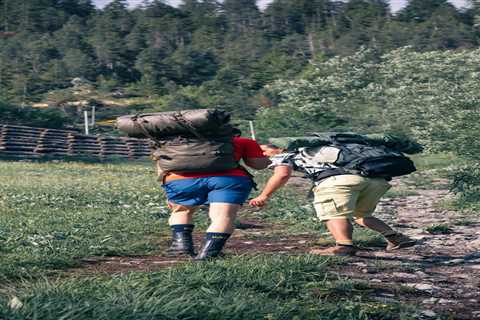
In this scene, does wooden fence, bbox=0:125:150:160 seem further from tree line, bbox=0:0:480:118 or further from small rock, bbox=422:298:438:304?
small rock, bbox=422:298:438:304

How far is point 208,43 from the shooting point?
61375 millimetres

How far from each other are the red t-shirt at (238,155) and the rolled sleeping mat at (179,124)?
0.20 meters

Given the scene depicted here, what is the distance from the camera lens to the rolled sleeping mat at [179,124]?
25.1 feet

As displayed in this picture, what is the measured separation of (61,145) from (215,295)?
28.0 metres

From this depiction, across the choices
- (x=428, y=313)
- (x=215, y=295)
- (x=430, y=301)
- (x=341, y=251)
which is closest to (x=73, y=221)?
(x=341, y=251)

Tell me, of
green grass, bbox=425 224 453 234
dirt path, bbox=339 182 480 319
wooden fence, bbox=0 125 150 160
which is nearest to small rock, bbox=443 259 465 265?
dirt path, bbox=339 182 480 319

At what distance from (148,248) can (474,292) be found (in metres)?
3.10

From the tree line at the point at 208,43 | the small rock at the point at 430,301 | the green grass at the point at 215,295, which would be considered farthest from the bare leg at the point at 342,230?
the tree line at the point at 208,43

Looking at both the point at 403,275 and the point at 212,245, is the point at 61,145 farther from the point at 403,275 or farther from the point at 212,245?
the point at 403,275

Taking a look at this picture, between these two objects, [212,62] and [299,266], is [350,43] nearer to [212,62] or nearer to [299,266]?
[212,62]

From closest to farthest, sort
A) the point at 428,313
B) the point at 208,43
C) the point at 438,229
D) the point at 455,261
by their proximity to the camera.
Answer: the point at 428,313 → the point at 455,261 → the point at 438,229 → the point at 208,43

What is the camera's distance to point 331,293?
21.1 feet

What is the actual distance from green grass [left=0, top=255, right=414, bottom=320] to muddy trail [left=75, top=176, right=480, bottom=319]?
288 millimetres

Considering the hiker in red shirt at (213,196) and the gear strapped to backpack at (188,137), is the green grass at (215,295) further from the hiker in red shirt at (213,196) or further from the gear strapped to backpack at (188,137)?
the gear strapped to backpack at (188,137)
